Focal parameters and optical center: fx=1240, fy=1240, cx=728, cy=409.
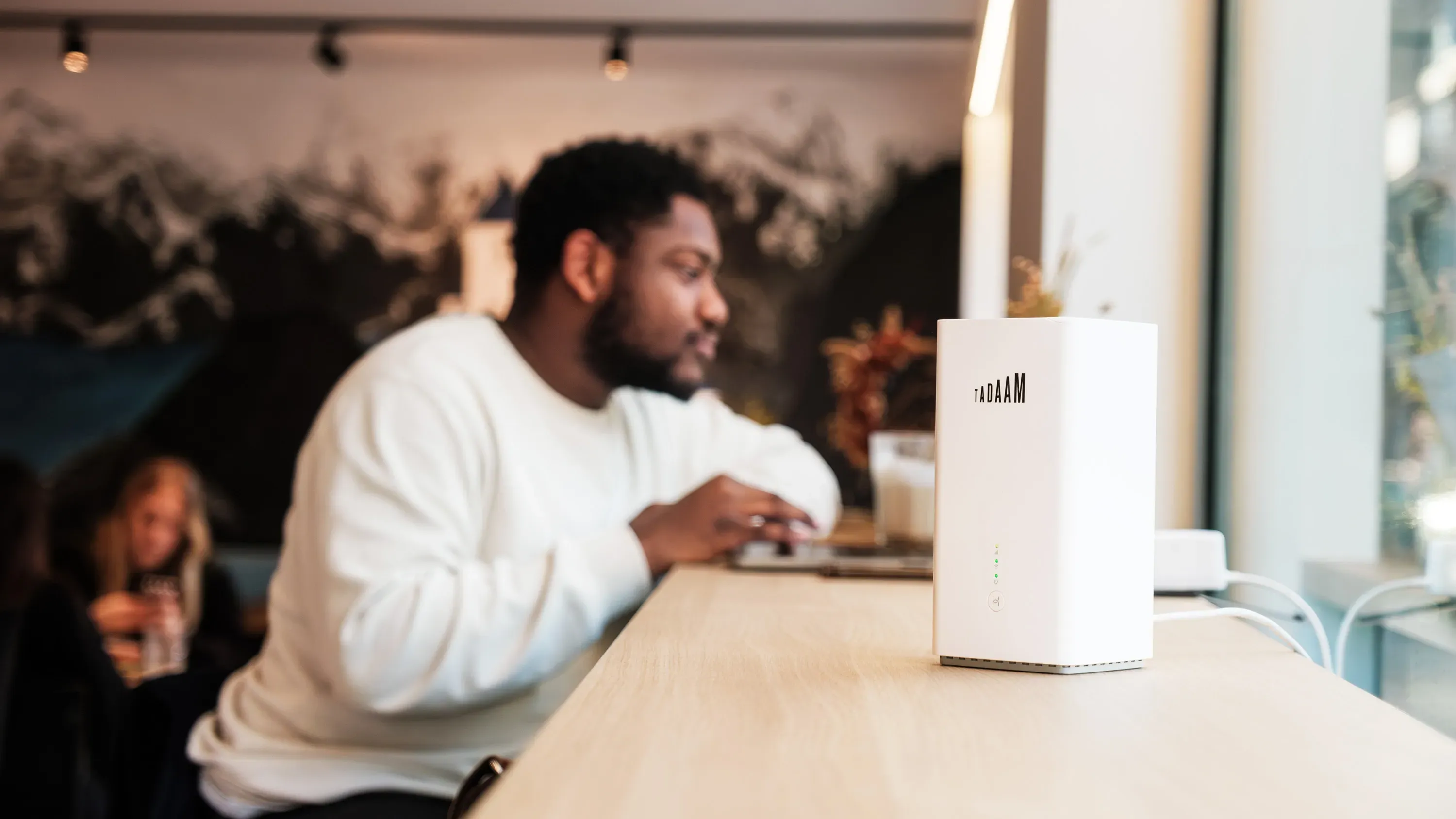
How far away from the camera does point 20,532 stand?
396cm

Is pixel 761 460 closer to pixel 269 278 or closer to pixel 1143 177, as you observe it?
pixel 1143 177

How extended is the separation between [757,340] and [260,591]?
191 cm

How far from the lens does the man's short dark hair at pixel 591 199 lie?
5.27 feet

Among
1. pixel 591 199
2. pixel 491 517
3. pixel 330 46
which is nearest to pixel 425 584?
pixel 491 517

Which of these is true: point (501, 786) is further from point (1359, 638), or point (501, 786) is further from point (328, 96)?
point (328, 96)

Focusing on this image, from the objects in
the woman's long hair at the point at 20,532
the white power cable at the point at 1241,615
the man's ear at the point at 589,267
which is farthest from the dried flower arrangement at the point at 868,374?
the woman's long hair at the point at 20,532

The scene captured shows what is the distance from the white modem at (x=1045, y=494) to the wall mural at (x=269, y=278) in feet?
11.7

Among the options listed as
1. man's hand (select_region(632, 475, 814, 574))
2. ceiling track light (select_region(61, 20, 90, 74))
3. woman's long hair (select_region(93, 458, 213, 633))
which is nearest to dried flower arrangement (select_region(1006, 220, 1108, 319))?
man's hand (select_region(632, 475, 814, 574))

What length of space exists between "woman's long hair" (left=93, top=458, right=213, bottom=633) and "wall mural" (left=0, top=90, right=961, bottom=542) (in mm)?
61

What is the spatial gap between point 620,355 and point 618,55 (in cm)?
264

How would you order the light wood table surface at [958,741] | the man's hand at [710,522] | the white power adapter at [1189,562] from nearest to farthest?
the light wood table surface at [958,741] → the white power adapter at [1189,562] → the man's hand at [710,522]

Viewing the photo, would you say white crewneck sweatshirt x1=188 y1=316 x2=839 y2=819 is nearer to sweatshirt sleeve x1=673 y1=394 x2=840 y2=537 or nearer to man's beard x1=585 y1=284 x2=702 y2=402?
man's beard x1=585 y1=284 x2=702 y2=402

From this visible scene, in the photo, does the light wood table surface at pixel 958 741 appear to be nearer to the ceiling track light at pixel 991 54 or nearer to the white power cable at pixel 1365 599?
the white power cable at pixel 1365 599

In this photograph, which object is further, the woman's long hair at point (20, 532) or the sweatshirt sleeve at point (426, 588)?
the woman's long hair at point (20, 532)
